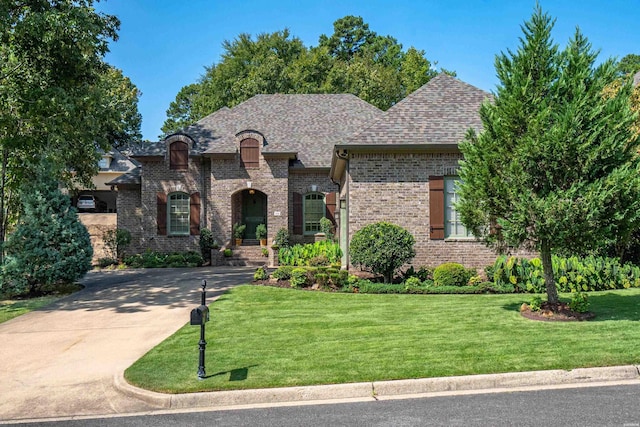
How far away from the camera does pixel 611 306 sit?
9562 mm

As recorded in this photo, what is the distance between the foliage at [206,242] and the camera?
22.2 meters

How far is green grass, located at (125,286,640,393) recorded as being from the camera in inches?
231

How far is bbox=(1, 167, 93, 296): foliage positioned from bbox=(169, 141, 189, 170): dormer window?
8976 mm

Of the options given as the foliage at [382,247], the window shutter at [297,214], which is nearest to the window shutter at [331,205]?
the window shutter at [297,214]

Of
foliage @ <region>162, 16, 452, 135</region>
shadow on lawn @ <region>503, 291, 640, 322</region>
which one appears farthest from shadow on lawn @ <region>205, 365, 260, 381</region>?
foliage @ <region>162, 16, 452, 135</region>

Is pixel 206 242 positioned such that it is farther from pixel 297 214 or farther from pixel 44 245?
pixel 44 245

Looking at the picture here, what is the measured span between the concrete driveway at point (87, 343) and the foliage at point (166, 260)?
569cm

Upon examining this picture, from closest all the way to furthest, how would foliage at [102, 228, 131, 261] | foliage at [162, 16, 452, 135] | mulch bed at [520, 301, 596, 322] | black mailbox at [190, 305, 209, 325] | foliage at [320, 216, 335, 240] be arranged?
black mailbox at [190, 305, 209, 325]
mulch bed at [520, 301, 596, 322]
foliage at [320, 216, 335, 240]
foliage at [102, 228, 131, 261]
foliage at [162, 16, 452, 135]

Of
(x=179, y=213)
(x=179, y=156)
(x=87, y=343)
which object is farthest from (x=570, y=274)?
(x=179, y=156)

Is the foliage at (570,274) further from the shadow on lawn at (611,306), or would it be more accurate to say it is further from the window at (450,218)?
the window at (450,218)

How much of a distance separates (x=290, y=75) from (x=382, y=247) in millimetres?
26011

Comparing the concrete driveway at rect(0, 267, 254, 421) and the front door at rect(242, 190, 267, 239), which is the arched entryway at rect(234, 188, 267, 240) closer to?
the front door at rect(242, 190, 267, 239)

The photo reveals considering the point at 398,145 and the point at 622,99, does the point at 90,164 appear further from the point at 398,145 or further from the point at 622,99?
the point at 622,99

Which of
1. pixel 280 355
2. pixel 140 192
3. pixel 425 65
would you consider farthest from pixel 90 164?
pixel 425 65
